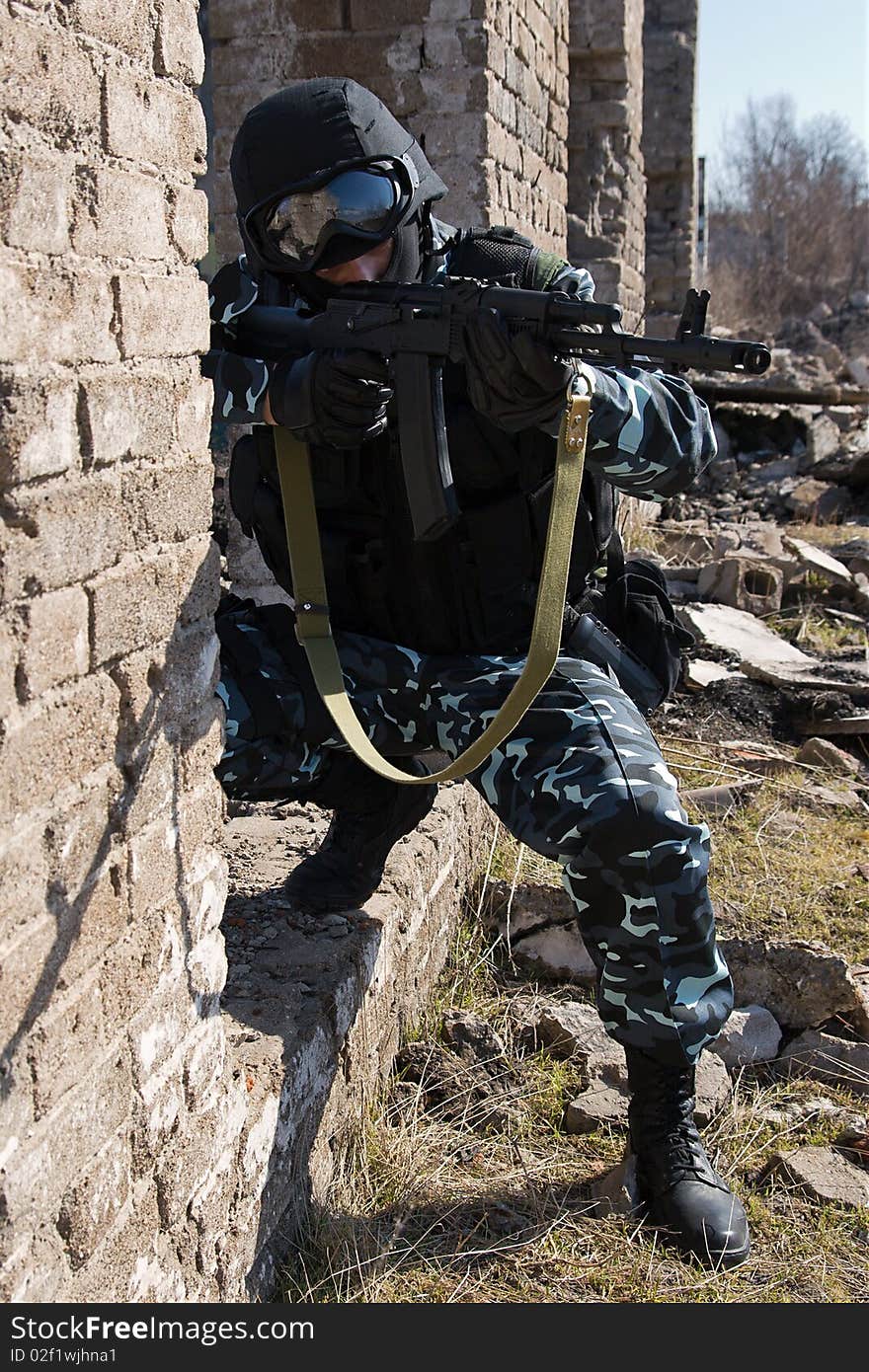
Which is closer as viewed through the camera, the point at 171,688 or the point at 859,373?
the point at 171,688

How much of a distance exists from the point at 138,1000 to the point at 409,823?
1.27m

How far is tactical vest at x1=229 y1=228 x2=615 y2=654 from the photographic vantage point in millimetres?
2621

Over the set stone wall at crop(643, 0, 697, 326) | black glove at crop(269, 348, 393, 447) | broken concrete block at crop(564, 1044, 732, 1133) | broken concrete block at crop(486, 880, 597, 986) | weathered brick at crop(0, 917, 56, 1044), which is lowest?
broken concrete block at crop(564, 1044, 732, 1133)

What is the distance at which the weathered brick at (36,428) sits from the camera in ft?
4.41

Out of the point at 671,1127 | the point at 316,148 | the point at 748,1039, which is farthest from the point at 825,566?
the point at 671,1127

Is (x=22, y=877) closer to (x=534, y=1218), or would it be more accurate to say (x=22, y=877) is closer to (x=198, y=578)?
(x=198, y=578)

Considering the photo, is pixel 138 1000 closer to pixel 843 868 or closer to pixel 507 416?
pixel 507 416

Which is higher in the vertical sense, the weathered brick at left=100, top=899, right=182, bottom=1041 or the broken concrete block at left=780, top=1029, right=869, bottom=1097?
the weathered brick at left=100, top=899, right=182, bottom=1041

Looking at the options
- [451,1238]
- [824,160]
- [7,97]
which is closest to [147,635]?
[7,97]

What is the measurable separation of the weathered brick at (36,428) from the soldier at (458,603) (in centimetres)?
92

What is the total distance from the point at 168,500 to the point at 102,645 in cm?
27

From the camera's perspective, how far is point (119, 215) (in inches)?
62.0

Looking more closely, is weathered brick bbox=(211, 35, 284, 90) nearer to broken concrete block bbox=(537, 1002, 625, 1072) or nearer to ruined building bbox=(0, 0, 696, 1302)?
ruined building bbox=(0, 0, 696, 1302)

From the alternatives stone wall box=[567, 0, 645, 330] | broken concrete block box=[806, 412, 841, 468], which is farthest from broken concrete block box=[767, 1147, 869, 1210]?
broken concrete block box=[806, 412, 841, 468]
